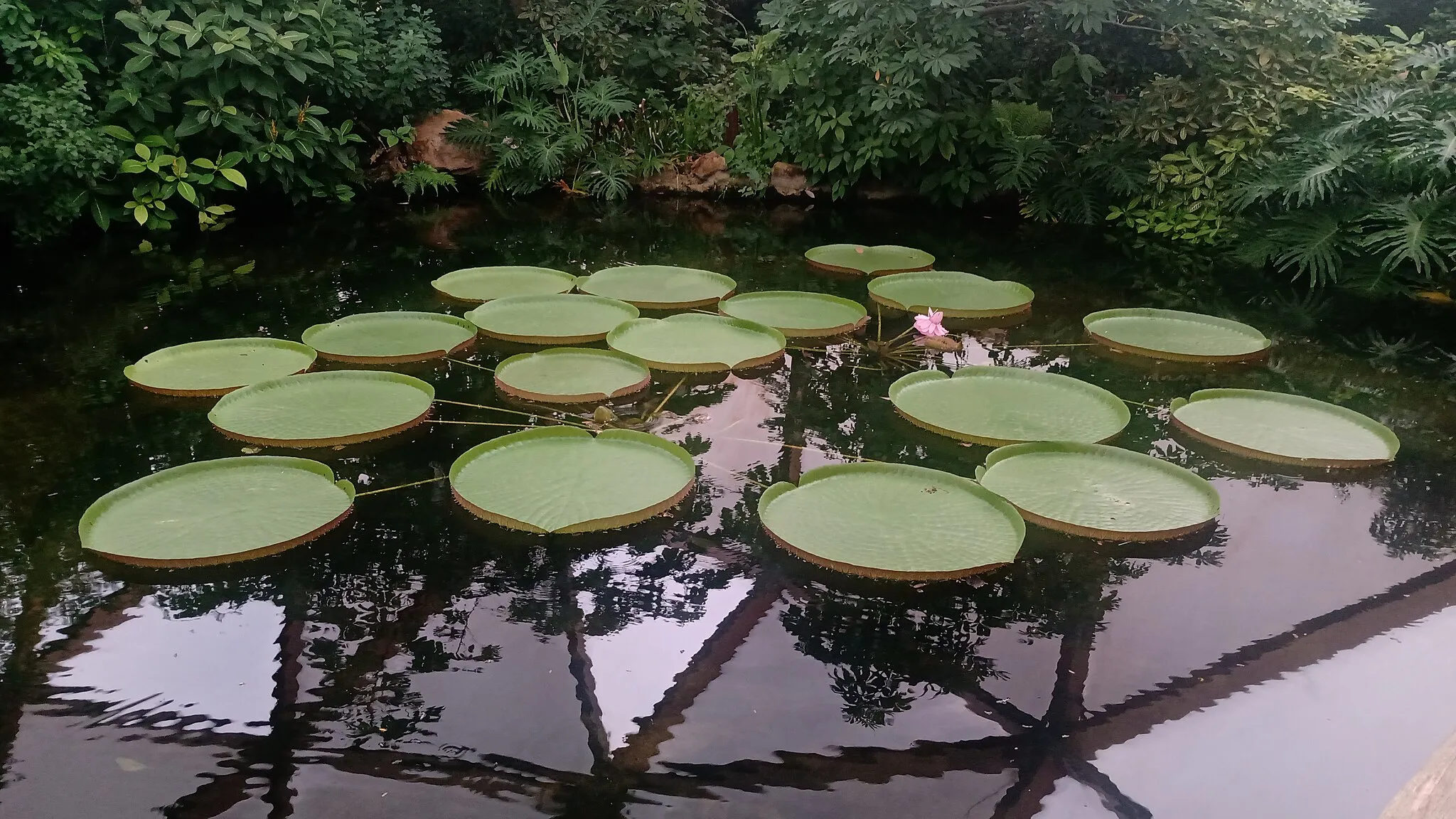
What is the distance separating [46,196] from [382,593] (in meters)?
3.79

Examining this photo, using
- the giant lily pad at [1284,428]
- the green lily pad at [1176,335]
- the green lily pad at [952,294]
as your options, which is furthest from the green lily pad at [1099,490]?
the green lily pad at [952,294]

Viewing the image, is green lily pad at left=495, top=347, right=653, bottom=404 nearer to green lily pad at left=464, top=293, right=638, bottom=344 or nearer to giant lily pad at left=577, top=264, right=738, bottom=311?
green lily pad at left=464, top=293, right=638, bottom=344

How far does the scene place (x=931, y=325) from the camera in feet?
10.7

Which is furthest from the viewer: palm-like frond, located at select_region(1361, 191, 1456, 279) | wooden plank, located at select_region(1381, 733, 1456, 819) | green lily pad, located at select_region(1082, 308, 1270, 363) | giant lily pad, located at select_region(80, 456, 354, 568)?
palm-like frond, located at select_region(1361, 191, 1456, 279)

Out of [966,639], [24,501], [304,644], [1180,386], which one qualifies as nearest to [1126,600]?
[966,639]

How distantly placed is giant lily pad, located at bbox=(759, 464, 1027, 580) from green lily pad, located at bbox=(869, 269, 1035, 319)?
157cm

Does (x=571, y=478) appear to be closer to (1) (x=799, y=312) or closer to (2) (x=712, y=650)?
(2) (x=712, y=650)

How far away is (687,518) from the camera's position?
2289 millimetres

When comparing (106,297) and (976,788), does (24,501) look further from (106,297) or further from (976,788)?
(976,788)

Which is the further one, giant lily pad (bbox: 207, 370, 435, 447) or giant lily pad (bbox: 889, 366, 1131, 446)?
giant lily pad (bbox: 889, 366, 1131, 446)

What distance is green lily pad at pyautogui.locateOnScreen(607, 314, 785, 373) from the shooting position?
3125mm

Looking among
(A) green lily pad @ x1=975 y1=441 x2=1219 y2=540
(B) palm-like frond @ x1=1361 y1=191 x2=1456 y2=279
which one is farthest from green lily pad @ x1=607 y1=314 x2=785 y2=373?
(B) palm-like frond @ x1=1361 y1=191 x2=1456 y2=279

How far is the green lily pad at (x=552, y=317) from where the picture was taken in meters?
3.30

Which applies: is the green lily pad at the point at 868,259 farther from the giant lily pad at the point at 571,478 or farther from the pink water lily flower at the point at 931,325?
the giant lily pad at the point at 571,478
